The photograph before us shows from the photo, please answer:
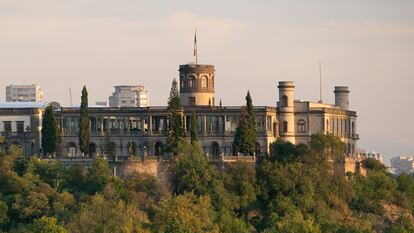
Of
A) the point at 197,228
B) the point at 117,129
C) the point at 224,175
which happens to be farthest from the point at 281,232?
the point at 117,129

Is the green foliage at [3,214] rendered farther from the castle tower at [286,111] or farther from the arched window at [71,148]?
the castle tower at [286,111]

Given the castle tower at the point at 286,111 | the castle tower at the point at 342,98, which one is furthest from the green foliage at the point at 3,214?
the castle tower at the point at 342,98

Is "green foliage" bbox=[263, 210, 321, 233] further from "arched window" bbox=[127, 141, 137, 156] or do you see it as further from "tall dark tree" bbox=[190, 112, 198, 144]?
"arched window" bbox=[127, 141, 137, 156]

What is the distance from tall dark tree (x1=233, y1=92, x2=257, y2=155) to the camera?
157 m

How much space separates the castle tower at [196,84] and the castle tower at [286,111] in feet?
22.7

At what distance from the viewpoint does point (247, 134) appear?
6181 inches

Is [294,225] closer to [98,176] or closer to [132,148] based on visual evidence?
[98,176]

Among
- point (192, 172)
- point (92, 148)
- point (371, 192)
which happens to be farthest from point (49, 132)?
point (371, 192)

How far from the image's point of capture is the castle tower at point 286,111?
163875 mm

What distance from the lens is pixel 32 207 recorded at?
14888cm

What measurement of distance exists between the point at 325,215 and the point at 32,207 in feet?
84.1

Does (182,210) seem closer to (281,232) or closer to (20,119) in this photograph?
(281,232)

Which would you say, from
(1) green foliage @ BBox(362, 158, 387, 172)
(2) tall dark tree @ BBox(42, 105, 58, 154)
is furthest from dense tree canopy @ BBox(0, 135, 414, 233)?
(1) green foliage @ BBox(362, 158, 387, 172)

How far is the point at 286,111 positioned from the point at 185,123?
10108mm
